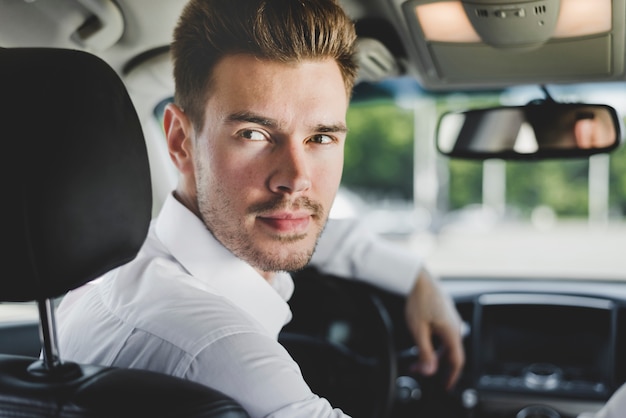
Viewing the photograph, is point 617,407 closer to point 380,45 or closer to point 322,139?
point 322,139

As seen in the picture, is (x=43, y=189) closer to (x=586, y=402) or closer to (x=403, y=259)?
(x=403, y=259)

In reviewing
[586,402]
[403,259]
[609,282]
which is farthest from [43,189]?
[609,282]

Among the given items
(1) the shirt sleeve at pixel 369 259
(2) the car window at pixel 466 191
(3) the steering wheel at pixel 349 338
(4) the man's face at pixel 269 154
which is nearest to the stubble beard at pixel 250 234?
(4) the man's face at pixel 269 154

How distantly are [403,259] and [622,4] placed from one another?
103 cm

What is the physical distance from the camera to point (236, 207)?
1.25 meters

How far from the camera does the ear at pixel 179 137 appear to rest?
1313 mm

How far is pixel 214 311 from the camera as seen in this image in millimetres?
1080

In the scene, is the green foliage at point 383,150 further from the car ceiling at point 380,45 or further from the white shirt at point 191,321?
the white shirt at point 191,321

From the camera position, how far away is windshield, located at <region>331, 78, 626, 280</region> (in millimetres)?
2088

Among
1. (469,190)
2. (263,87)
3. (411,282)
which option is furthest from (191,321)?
(469,190)

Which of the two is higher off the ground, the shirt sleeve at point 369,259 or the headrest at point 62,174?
the headrest at point 62,174

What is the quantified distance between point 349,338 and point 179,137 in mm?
999

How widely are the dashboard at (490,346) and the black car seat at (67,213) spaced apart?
1.02 meters

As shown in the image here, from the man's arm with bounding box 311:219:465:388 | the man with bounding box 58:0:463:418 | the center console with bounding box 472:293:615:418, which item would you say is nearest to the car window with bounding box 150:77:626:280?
the man's arm with bounding box 311:219:465:388
